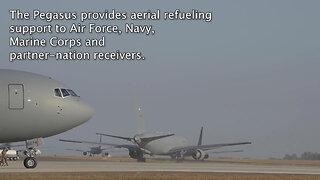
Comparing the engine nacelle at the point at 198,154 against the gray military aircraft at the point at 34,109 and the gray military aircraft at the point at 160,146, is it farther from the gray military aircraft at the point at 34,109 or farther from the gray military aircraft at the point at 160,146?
the gray military aircraft at the point at 34,109

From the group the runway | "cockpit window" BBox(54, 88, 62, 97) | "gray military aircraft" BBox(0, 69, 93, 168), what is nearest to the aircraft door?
"gray military aircraft" BBox(0, 69, 93, 168)

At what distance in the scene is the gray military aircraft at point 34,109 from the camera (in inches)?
1427

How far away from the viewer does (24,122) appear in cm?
3647

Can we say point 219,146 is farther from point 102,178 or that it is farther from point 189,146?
point 102,178

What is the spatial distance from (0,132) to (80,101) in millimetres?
5387

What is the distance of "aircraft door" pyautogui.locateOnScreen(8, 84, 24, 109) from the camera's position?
36.2 m

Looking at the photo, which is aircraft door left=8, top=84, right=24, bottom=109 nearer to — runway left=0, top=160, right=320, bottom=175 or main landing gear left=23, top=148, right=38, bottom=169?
main landing gear left=23, top=148, right=38, bottom=169

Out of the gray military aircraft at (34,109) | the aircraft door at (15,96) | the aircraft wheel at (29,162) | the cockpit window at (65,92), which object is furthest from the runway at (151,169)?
the cockpit window at (65,92)

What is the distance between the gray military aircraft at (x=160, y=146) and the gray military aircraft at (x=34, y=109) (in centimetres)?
4822

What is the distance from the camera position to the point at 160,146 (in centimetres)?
9194

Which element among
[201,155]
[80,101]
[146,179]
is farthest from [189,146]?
[146,179]

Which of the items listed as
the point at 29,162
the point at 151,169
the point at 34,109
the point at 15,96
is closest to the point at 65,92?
the point at 34,109

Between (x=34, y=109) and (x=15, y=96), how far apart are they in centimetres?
139

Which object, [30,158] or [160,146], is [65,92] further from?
[160,146]
